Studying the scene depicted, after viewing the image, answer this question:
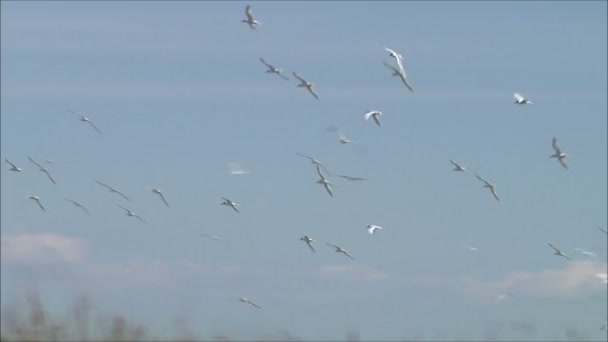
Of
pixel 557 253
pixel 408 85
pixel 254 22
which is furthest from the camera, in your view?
pixel 557 253

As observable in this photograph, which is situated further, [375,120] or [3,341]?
[3,341]

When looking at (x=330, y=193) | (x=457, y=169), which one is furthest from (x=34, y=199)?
(x=457, y=169)

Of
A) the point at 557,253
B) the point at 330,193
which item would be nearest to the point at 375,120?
the point at 330,193

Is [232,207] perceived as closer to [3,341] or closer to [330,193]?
[330,193]

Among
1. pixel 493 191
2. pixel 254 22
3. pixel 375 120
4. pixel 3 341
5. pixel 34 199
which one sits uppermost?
pixel 254 22

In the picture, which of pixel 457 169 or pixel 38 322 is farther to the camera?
pixel 38 322

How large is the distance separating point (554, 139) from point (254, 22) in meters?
9.89

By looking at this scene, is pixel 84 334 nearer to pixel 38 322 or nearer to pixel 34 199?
pixel 38 322

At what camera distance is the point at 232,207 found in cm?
3488

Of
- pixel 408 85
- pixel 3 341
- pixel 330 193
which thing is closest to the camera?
pixel 408 85

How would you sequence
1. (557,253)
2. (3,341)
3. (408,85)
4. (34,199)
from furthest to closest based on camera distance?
(3,341)
(34,199)
(557,253)
(408,85)

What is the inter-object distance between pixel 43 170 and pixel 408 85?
1233cm

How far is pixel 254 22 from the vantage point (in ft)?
96.1

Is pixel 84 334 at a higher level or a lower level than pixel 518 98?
lower
